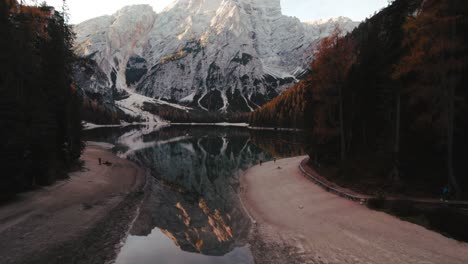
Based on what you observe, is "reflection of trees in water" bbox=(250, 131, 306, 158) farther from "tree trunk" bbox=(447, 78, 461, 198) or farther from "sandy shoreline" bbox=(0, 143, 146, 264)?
"sandy shoreline" bbox=(0, 143, 146, 264)

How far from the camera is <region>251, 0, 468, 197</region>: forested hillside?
19.9 m

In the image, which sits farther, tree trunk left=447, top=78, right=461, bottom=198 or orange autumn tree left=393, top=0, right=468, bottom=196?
tree trunk left=447, top=78, right=461, bottom=198

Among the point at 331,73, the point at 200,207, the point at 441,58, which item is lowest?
the point at 200,207

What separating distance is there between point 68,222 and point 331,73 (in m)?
29.3

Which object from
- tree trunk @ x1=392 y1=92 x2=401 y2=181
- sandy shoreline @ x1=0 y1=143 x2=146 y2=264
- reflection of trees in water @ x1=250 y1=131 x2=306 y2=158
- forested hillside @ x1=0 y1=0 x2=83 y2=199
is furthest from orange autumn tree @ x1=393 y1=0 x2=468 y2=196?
forested hillside @ x1=0 y1=0 x2=83 y2=199

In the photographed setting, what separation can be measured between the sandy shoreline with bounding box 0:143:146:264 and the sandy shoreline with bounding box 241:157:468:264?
1029 cm

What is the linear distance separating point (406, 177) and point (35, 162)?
36.1 meters

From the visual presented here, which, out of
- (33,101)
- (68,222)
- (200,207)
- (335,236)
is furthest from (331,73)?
(33,101)

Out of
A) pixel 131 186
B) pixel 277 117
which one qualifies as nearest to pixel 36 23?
pixel 131 186

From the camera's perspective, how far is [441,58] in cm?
1970

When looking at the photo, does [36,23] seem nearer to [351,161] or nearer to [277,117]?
[351,161]

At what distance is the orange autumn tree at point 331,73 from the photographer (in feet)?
102

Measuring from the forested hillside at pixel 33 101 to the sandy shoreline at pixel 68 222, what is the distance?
2521 mm

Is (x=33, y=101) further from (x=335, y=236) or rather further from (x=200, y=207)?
(x=335, y=236)
